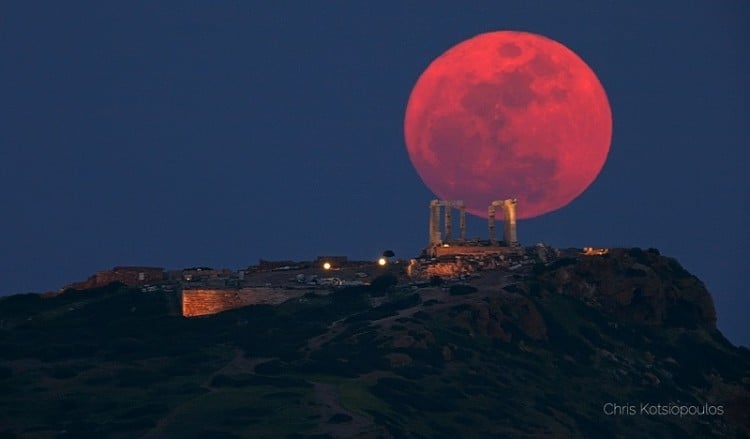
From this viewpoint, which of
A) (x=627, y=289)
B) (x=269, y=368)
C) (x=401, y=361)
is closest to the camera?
(x=269, y=368)

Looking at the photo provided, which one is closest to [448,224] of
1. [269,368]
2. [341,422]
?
[269,368]

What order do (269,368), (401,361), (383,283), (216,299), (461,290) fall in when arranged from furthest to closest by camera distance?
(383,283) → (216,299) → (461,290) → (401,361) → (269,368)

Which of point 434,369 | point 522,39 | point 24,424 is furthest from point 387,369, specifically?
point 522,39

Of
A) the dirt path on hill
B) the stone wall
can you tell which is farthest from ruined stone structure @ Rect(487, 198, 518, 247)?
the dirt path on hill

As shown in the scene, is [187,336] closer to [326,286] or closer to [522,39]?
[326,286]

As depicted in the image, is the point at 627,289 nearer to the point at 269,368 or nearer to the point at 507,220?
the point at 507,220

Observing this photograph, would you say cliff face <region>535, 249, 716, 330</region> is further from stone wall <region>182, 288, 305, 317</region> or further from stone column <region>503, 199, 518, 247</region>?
stone wall <region>182, 288, 305, 317</region>

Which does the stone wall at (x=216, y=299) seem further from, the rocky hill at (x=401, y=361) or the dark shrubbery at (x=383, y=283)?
the dark shrubbery at (x=383, y=283)
